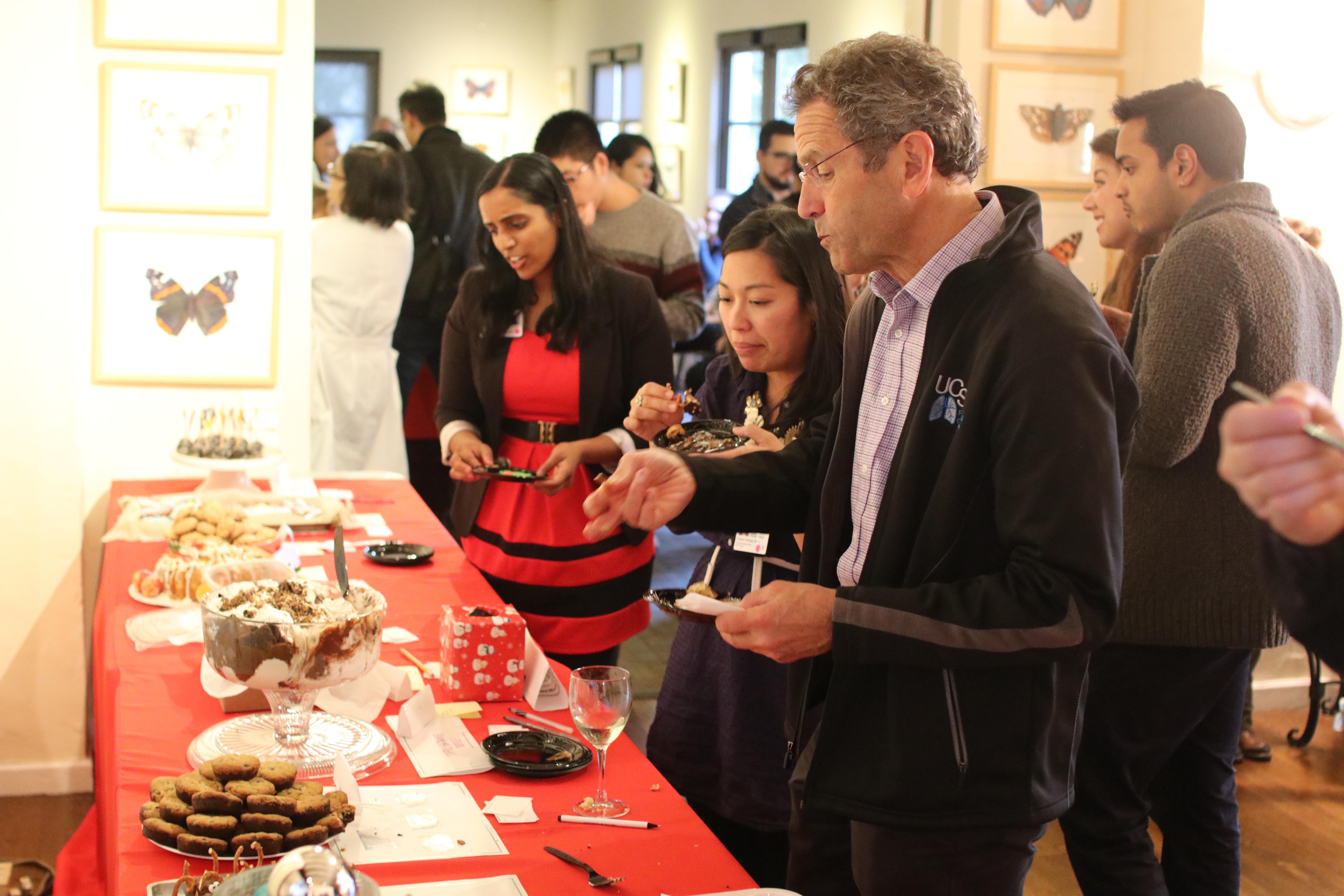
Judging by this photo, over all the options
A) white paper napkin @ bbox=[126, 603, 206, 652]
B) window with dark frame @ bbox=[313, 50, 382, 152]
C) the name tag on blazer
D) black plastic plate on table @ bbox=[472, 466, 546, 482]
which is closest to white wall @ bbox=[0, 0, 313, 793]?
black plastic plate on table @ bbox=[472, 466, 546, 482]

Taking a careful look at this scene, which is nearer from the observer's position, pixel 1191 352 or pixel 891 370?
pixel 891 370

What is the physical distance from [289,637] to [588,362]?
140 cm

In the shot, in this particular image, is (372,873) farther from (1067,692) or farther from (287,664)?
(1067,692)

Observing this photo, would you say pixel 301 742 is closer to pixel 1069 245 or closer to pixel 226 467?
pixel 226 467

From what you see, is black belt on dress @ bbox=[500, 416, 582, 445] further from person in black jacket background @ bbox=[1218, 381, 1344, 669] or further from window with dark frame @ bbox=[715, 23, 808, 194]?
window with dark frame @ bbox=[715, 23, 808, 194]

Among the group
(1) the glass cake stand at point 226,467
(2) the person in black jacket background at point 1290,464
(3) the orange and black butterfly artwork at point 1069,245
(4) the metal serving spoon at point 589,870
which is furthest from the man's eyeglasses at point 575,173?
(2) the person in black jacket background at point 1290,464

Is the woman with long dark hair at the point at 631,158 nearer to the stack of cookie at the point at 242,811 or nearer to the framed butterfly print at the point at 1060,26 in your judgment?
the framed butterfly print at the point at 1060,26

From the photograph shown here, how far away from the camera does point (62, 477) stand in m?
3.12

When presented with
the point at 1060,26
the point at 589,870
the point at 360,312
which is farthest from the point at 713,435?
the point at 360,312

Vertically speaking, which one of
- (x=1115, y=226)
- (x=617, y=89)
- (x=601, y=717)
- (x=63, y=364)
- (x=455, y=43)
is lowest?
(x=601, y=717)

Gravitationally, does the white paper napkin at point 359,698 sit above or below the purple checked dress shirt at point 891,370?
below

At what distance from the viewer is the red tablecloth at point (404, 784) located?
4.20ft

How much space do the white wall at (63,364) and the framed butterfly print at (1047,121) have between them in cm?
213

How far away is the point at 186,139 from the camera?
3.28m
